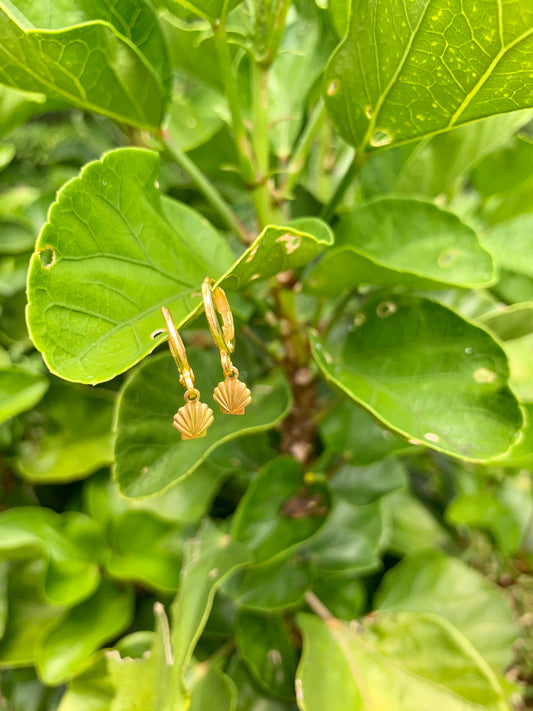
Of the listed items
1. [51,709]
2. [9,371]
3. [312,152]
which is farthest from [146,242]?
[51,709]

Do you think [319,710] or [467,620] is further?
[467,620]

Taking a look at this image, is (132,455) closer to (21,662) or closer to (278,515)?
(278,515)

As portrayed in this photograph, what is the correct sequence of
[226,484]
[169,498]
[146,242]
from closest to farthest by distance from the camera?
[146,242], [169,498], [226,484]

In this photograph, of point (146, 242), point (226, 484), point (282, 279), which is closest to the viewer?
point (146, 242)

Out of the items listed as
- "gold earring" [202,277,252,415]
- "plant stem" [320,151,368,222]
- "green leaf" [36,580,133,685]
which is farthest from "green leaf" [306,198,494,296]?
"green leaf" [36,580,133,685]

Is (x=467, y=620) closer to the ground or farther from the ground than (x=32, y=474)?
closer to the ground

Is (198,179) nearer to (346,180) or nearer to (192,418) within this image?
(346,180)

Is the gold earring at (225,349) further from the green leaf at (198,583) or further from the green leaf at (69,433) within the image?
the green leaf at (69,433)
